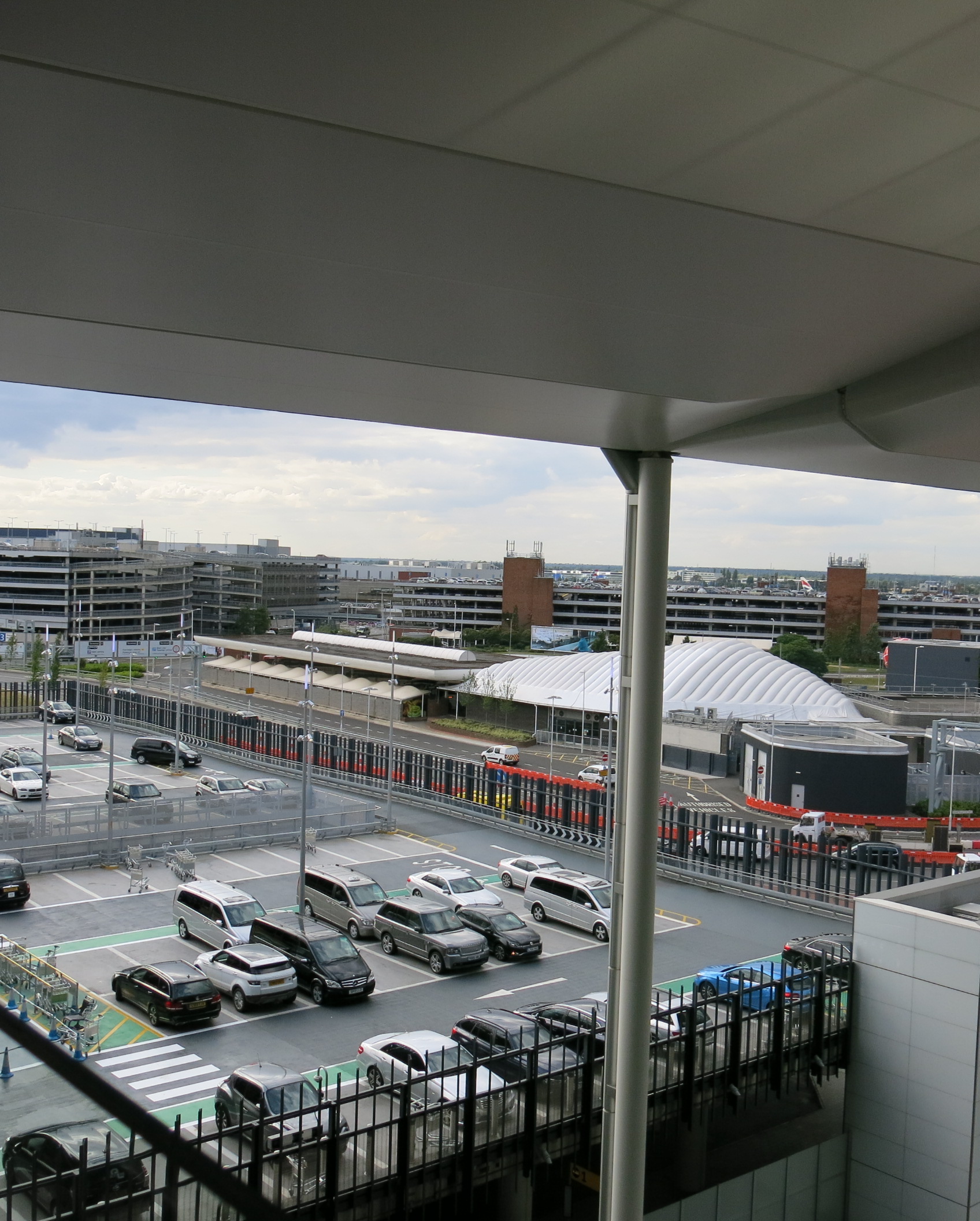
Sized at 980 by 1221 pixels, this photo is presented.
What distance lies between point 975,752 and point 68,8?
19.4 metres

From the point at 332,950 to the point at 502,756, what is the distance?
1264 centimetres

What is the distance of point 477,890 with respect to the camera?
10.2 metres

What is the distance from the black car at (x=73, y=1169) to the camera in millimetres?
2952

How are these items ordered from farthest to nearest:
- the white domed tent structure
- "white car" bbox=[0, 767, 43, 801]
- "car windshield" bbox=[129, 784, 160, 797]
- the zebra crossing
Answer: the white domed tent structure
"white car" bbox=[0, 767, 43, 801]
"car windshield" bbox=[129, 784, 160, 797]
the zebra crossing

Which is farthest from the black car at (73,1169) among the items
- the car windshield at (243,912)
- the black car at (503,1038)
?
the car windshield at (243,912)

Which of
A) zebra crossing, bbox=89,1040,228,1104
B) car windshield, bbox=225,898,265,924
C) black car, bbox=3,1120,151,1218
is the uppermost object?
black car, bbox=3,1120,151,1218

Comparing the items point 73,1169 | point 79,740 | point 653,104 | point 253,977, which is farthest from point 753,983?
point 79,740

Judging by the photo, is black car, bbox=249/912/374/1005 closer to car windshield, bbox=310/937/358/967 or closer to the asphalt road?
car windshield, bbox=310/937/358/967

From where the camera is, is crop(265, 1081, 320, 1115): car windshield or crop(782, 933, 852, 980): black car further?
crop(782, 933, 852, 980): black car

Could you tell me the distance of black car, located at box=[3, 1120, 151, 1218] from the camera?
9.68ft

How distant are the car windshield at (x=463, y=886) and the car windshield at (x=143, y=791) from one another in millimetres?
5574

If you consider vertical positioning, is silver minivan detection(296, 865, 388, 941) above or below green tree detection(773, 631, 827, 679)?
below

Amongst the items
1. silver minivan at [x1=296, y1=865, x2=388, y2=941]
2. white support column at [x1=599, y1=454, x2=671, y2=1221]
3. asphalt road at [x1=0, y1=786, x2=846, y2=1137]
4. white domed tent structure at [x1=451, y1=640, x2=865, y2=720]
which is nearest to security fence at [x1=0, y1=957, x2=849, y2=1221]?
asphalt road at [x1=0, y1=786, x2=846, y2=1137]

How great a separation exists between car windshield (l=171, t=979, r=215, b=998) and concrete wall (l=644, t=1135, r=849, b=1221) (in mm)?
3834
